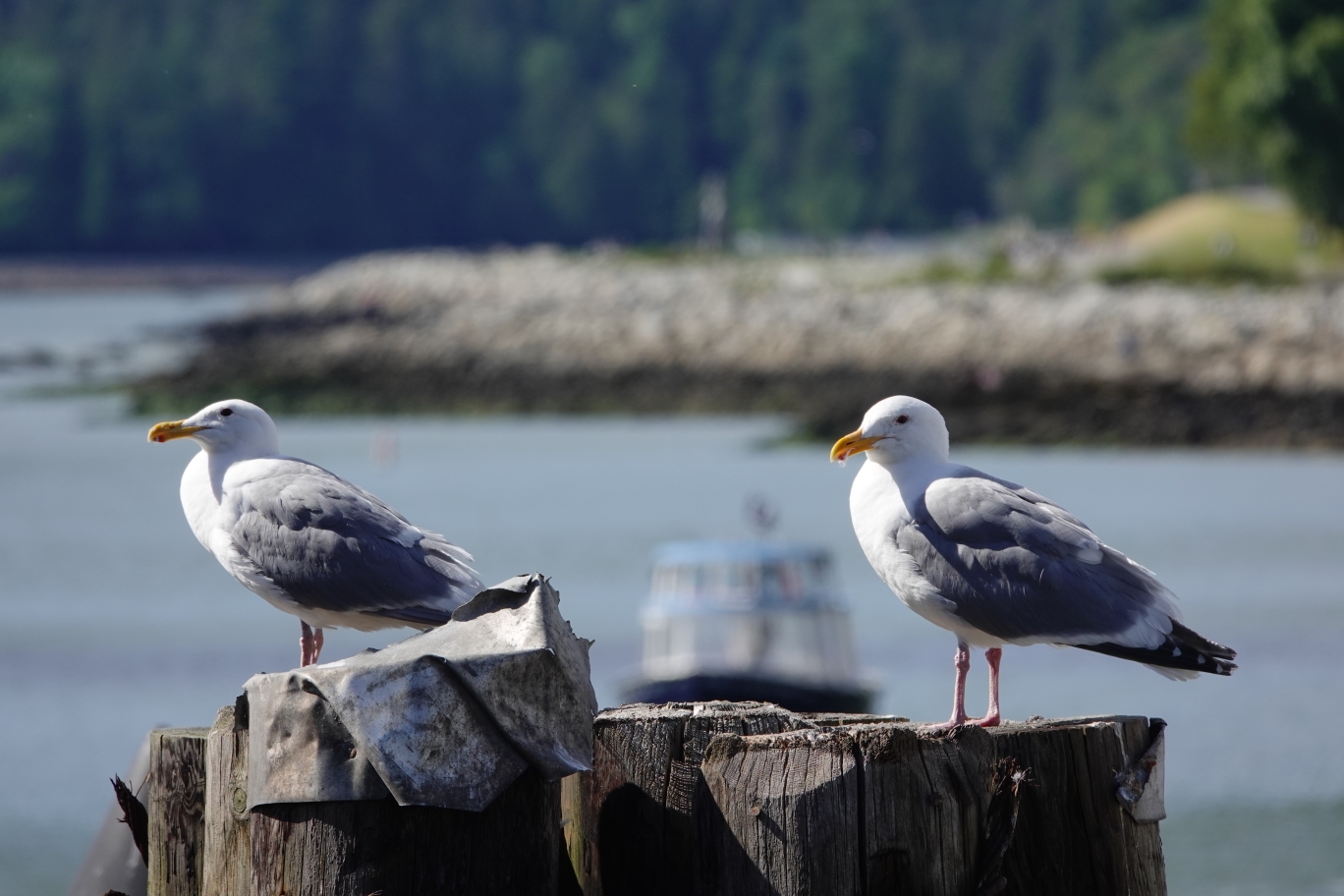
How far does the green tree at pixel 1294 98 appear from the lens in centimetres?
4475

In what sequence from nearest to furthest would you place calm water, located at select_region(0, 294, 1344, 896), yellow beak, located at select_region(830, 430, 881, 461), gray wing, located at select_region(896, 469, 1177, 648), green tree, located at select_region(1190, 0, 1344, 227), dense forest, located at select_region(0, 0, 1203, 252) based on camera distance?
gray wing, located at select_region(896, 469, 1177, 648)
yellow beak, located at select_region(830, 430, 881, 461)
calm water, located at select_region(0, 294, 1344, 896)
green tree, located at select_region(1190, 0, 1344, 227)
dense forest, located at select_region(0, 0, 1203, 252)

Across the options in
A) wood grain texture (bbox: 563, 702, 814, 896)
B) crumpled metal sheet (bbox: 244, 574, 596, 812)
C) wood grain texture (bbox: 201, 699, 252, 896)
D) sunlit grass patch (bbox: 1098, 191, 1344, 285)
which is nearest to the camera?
crumpled metal sheet (bbox: 244, 574, 596, 812)

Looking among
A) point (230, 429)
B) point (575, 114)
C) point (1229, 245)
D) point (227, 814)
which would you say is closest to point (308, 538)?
point (230, 429)

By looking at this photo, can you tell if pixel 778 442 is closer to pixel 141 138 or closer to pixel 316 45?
pixel 141 138

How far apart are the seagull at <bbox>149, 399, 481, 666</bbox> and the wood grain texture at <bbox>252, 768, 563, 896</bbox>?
4.78 ft

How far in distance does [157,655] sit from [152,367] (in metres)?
40.3

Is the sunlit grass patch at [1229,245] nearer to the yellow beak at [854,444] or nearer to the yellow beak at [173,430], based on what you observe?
the yellow beak at [854,444]

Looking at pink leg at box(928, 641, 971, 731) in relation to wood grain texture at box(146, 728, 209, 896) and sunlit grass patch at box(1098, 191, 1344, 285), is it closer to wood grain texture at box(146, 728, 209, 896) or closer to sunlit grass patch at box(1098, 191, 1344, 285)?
wood grain texture at box(146, 728, 209, 896)

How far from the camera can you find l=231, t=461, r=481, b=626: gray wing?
526cm

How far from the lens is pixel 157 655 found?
21.5 m

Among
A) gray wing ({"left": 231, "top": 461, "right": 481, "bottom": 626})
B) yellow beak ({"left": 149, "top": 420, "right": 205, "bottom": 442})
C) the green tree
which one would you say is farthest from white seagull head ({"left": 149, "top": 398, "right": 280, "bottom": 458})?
the green tree

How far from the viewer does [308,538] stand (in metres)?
5.42

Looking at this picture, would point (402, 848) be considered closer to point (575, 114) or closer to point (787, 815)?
point (787, 815)

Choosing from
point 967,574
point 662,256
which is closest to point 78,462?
point 662,256
